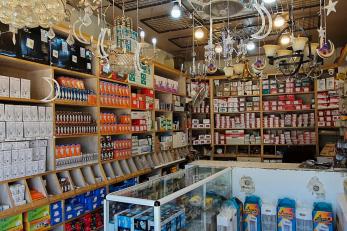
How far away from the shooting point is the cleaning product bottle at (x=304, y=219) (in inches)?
121

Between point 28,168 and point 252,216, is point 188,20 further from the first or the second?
point 28,168

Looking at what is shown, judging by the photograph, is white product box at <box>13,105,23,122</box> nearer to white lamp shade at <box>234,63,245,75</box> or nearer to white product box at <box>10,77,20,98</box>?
white product box at <box>10,77,20,98</box>

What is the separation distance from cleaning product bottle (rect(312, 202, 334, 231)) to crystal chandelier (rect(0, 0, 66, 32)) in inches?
117

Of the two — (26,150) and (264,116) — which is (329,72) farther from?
(26,150)

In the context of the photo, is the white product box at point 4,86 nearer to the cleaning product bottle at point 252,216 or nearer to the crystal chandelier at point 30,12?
the crystal chandelier at point 30,12

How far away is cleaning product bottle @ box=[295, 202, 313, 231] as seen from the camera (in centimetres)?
306

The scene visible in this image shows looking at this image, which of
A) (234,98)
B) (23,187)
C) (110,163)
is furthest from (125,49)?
(234,98)

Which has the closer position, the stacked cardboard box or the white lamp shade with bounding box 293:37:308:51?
the white lamp shade with bounding box 293:37:308:51

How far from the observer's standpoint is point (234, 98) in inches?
272

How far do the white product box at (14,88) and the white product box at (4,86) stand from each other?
4cm

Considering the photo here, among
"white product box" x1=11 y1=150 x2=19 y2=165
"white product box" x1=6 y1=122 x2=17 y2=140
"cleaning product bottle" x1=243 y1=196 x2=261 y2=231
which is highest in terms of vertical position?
"white product box" x1=6 y1=122 x2=17 y2=140

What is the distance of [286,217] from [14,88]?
10.0 feet

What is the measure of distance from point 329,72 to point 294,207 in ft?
12.7

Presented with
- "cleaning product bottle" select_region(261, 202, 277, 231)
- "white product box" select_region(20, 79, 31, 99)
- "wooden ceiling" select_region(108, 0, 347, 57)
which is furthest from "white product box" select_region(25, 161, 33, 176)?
"cleaning product bottle" select_region(261, 202, 277, 231)
